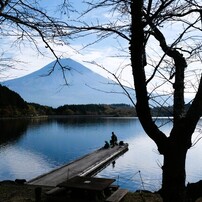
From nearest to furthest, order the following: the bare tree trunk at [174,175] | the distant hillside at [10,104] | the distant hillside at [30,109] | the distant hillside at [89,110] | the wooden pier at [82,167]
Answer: the bare tree trunk at [174,175], the wooden pier at [82,167], the distant hillside at [10,104], the distant hillside at [30,109], the distant hillside at [89,110]

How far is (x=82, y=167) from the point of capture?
830 inches

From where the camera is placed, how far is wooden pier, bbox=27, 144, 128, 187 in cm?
1568

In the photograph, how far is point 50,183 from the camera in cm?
1506

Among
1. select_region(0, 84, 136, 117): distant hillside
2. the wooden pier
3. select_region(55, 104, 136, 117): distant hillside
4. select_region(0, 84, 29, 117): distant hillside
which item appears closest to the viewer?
the wooden pier

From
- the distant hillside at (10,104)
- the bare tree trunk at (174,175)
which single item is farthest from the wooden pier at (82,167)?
the distant hillside at (10,104)

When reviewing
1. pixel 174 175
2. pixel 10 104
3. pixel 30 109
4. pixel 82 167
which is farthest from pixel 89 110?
pixel 174 175

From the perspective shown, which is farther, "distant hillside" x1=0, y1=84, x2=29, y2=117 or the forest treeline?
the forest treeline

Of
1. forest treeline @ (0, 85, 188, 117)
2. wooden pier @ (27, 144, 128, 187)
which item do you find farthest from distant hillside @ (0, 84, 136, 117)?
wooden pier @ (27, 144, 128, 187)

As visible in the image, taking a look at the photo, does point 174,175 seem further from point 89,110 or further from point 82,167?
point 89,110

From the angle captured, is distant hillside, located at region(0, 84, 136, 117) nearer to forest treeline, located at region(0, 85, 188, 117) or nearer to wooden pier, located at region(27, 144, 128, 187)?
forest treeline, located at region(0, 85, 188, 117)

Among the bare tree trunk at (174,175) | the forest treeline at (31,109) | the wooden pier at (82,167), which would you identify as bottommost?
the wooden pier at (82,167)

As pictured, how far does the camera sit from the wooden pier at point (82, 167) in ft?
51.4

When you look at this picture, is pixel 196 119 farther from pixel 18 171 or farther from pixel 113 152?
pixel 113 152

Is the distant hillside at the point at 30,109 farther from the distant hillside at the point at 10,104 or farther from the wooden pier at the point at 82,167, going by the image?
the wooden pier at the point at 82,167
